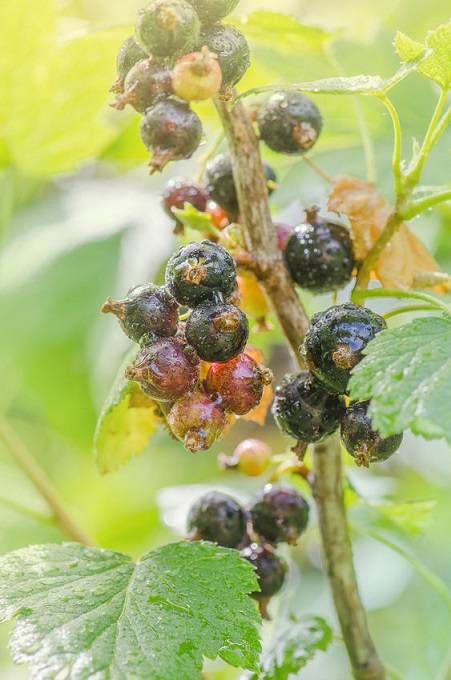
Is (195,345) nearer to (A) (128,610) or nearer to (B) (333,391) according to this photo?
(B) (333,391)

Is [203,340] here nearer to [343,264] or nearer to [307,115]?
[343,264]

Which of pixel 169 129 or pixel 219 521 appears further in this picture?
pixel 219 521

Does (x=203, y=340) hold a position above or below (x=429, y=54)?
below

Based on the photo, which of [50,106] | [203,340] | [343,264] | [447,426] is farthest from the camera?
[50,106]

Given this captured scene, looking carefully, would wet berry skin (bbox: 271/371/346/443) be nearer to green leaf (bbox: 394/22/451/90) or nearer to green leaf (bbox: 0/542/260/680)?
green leaf (bbox: 0/542/260/680)

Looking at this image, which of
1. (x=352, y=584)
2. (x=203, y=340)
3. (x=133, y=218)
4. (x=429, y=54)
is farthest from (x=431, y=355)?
(x=133, y=218)

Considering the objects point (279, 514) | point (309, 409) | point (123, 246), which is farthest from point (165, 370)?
point (123, 246)
